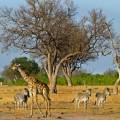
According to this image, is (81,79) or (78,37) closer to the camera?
(78,37)

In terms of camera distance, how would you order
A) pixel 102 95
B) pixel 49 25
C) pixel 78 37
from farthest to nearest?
pixel 78 37
pixel 49 25
pixel 102 95

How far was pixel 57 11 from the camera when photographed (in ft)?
176

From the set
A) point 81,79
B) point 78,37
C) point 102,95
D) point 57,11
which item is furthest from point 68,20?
point 81,79

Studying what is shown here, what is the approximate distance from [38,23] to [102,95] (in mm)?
25581

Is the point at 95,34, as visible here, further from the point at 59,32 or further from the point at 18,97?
the point at 18,97

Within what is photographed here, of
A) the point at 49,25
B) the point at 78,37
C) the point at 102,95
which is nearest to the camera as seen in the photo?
the point at 102,95

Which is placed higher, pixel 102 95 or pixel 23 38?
pixel 23 38

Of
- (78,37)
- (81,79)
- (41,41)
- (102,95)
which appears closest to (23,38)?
(41,41)

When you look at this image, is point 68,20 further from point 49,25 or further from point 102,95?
point 102,95

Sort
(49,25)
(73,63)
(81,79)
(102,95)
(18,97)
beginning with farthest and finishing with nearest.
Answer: (81,79)
(73,63)
(49,25)
(102,95)
(18,97)

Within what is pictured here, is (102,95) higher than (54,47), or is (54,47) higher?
(54,47)

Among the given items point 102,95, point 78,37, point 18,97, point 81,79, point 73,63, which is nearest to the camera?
point 18,97

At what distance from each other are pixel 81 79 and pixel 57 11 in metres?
42.7

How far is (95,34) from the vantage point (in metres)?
61.4
